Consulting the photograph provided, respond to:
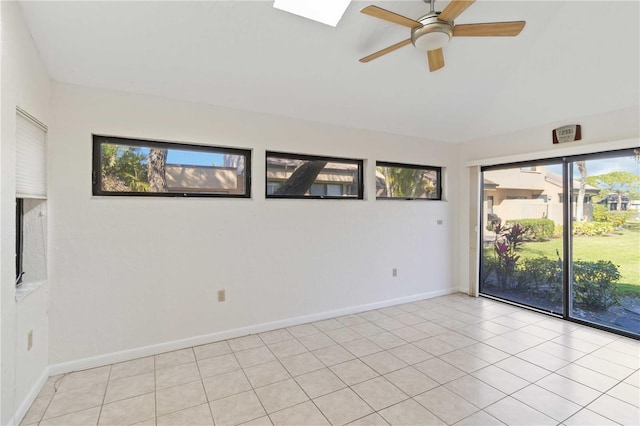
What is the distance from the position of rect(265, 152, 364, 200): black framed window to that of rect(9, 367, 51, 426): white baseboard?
2.31 m

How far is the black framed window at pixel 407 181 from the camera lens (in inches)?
166

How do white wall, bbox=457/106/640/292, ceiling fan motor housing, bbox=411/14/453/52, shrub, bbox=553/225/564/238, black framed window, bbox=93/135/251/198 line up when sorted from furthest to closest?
shrub, bbox=553/225/564/238
white wall, bbox=457/106/640/292
black framed window, bbox=93/135/251/198
ceiling fan motor housing, bbox=411/14/453/52

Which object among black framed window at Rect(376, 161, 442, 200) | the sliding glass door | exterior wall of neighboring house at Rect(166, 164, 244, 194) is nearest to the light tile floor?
the sliding glass door

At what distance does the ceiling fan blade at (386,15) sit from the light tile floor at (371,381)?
2477 millimetres

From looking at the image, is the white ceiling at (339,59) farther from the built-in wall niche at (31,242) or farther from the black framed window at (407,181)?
the built-in wall niche at (31,242)

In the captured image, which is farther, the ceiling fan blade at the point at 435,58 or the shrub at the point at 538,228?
the shrub at the point at 538,228

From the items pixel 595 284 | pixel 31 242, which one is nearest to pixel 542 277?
pixel 595 284

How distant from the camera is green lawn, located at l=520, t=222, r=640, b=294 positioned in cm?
316

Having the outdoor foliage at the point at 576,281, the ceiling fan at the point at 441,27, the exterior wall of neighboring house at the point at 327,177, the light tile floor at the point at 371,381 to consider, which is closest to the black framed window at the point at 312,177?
the exterior wall of neighboring house at the point at 327,177

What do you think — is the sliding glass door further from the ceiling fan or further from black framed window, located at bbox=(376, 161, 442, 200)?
the ceiling fan

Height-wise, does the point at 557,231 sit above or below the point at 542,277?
above

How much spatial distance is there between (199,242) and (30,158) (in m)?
1.37

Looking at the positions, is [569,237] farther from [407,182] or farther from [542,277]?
[407,182]

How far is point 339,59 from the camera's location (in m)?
2.86
